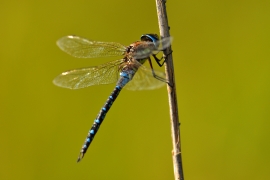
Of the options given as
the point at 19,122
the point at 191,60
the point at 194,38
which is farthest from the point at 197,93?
the point at 19,122

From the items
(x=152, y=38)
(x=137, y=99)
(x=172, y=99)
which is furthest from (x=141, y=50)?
(x=137, y=99)

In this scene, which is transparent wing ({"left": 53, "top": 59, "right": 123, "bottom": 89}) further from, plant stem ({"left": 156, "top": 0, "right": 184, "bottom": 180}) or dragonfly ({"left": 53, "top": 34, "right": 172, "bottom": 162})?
plant stem ({"left": 156, "top": 0, "right": 184, "bottom": 180})

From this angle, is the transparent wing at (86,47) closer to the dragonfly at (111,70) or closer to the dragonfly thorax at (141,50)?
the dragonfly at (111,70)

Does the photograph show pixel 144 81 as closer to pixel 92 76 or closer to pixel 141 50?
pixel 141 50

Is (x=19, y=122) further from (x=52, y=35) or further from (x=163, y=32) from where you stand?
(x=163, y=32)

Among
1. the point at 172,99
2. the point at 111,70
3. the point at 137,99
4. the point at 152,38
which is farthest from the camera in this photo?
the point at 137,99

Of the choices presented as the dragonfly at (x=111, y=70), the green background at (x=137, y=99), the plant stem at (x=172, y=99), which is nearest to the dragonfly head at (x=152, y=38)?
the dragonfly at (x=111, y=70)

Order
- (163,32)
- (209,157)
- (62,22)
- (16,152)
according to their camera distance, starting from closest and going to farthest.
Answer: (163,32) < (209,157) < (16,152) < (62,22)
